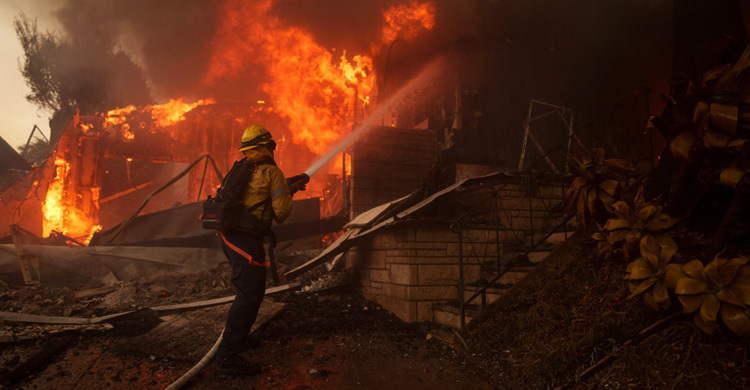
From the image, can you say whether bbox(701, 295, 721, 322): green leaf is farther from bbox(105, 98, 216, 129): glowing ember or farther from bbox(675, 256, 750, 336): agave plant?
→ bbox(105, 98, 216, 129): glowing ember

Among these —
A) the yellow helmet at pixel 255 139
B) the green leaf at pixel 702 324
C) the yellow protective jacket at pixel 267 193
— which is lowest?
the green leaf at pixel 702 324

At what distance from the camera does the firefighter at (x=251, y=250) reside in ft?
11.9

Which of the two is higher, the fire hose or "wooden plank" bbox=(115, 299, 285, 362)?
the fire hose

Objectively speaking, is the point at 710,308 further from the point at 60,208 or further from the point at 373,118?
the point at 60,208

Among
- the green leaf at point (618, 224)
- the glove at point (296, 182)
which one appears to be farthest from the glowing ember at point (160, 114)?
the green leaf at point (618, 224)

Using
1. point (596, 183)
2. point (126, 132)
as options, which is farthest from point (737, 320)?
point (126, 132)

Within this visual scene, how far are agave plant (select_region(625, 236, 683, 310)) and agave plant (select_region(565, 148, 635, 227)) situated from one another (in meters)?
0.70

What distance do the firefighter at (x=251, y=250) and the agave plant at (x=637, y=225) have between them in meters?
3.20

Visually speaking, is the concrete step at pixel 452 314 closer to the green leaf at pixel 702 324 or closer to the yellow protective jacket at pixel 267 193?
the green leaf at pixel 702 324

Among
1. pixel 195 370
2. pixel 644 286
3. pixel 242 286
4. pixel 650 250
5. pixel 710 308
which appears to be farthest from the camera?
pixel 242 286

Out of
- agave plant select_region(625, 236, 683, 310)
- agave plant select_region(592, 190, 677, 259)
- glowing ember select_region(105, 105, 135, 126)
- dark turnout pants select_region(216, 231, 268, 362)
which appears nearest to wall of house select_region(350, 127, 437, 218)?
dark turnout pants select_region(216, 231, 268, 362)

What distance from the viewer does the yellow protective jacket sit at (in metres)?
4.09

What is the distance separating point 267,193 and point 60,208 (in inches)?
718

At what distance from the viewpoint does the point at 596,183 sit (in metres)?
3.90
